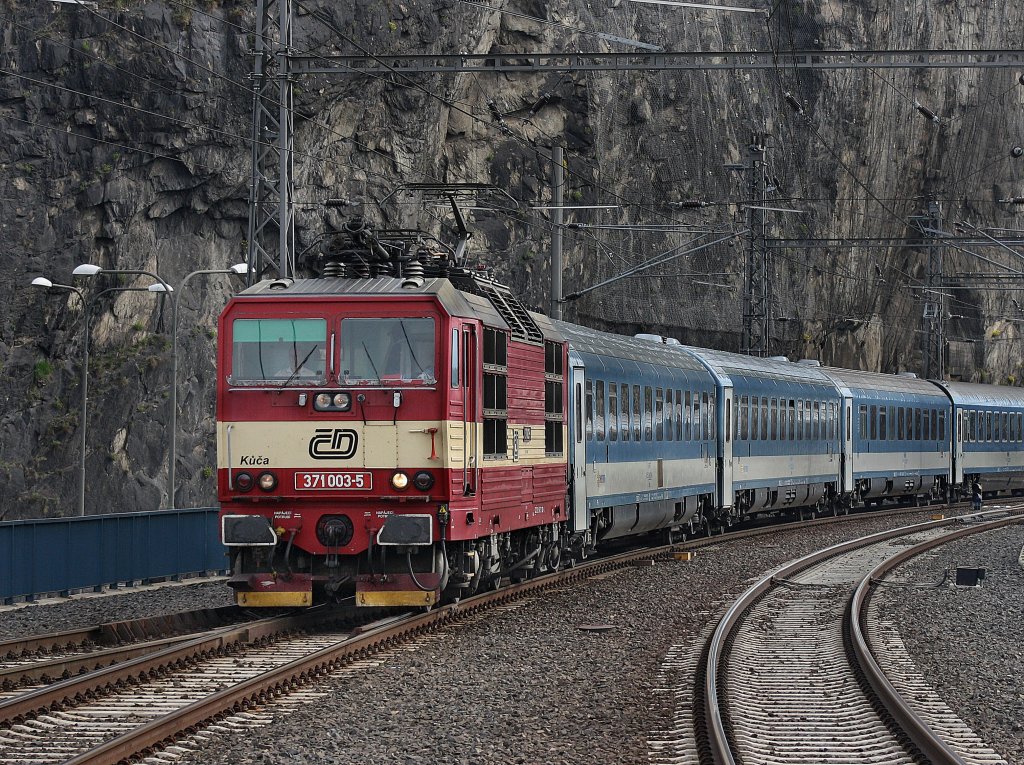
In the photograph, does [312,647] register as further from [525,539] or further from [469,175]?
[469,175]

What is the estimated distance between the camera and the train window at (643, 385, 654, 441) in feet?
81.9

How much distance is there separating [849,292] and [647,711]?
63.2 meters

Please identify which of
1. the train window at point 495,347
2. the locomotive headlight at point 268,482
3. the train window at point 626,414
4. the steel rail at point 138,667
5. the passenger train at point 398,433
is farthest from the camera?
the train window at point 626,414

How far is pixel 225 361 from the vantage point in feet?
50.1

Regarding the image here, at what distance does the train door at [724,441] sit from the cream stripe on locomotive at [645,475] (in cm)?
30

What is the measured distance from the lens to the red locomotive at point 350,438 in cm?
1483

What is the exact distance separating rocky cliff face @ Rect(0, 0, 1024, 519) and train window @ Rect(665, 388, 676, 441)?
38.1 feet

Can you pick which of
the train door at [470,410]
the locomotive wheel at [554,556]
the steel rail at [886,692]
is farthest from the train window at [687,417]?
the train door at [470,410]

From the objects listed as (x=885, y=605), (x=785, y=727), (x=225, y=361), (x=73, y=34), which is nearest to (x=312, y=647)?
(x=225, y=361)

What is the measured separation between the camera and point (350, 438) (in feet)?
48.9

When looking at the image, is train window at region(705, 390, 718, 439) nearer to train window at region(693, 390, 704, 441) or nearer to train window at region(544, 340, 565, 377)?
train window at region(693, 390, 704, 441)

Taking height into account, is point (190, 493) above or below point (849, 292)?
below

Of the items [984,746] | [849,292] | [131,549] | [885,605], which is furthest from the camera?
[849,292]

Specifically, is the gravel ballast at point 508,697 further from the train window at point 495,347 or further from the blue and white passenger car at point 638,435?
the blue and white passenger car at point 638,435
